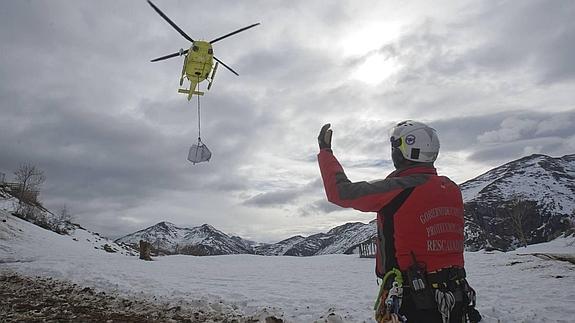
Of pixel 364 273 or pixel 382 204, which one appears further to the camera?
pixel 364 273

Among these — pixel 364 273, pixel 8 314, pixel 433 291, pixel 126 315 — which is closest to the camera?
pixel 433 291

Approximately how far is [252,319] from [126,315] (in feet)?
9.41

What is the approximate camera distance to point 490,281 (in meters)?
15.4

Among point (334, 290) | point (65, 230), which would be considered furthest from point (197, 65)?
point (65, 230)

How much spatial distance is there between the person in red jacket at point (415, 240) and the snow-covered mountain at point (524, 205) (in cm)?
11707

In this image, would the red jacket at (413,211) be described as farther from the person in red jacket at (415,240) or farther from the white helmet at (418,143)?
the white helmet at (418,143)

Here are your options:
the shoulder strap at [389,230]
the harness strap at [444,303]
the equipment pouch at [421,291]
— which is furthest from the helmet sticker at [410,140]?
the harness strap at [444,303]

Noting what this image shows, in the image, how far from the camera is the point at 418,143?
4152mm

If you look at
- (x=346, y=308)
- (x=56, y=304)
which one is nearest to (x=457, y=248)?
(x=346, y=308)

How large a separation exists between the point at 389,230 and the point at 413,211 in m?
0.30

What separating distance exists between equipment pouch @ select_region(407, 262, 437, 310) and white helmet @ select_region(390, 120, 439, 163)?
1148 millimetres

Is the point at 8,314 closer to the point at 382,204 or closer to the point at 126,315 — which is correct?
the point at 126,315

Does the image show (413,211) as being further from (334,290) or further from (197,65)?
(197,65)

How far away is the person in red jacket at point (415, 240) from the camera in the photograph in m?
3.69
